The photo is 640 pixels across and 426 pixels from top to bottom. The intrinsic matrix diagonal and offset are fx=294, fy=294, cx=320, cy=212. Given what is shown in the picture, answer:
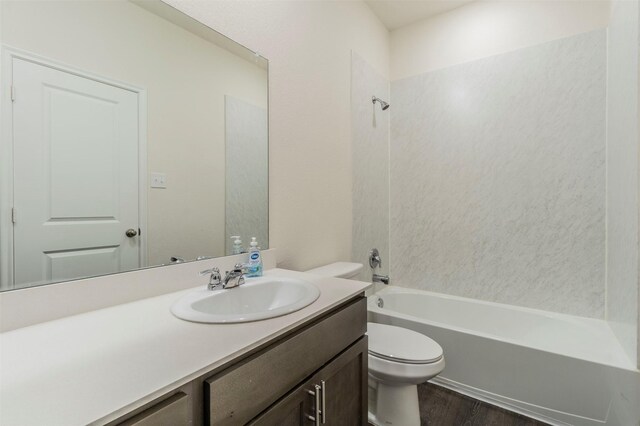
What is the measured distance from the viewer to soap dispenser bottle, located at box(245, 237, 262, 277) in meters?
1.25

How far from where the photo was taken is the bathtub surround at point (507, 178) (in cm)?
193

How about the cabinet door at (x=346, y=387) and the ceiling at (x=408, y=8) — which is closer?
the cabinet door at (x=346, y=387)

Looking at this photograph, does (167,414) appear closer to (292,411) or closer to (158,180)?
(292,411)

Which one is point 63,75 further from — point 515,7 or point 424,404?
point 515,7

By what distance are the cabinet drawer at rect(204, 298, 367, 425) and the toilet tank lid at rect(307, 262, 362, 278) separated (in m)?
0.64

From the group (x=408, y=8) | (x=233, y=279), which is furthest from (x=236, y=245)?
(x=408, y=8)

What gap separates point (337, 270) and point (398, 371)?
1.96 ft

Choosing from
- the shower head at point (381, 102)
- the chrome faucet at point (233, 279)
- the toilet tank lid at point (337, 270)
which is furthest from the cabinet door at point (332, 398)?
the shower head at point (381, 102)

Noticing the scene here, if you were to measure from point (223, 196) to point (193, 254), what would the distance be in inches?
11.1

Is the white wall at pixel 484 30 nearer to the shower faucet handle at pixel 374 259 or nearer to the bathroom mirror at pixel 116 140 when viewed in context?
the shower faucet handle at pixel 374 259

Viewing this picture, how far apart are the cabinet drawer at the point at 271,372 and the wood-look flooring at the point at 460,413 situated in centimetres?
108

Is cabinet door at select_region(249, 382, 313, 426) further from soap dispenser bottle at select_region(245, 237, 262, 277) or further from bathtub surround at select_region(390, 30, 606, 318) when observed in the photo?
bathtub surround at select_region(390, 30, 606, 318)

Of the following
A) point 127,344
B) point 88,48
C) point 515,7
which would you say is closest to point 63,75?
point 88,48

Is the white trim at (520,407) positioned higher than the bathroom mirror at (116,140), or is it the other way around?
the bathroom mirror at (116,140)
